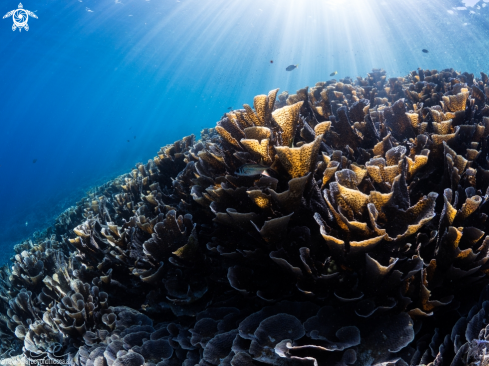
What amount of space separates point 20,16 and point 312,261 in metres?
39.0

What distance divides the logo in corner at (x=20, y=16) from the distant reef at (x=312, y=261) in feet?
117

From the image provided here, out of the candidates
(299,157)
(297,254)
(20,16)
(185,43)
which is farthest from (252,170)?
(185,43)

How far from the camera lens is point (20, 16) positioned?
86.1ft

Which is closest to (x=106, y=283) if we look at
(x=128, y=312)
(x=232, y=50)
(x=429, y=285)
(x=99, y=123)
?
(x=128, y=312)

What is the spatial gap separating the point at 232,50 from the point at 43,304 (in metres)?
70.8

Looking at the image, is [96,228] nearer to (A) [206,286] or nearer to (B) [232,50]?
(A) [206,286]

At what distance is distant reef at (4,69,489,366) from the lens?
144 cm

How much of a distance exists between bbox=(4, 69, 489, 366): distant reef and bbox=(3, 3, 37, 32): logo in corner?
3565cm

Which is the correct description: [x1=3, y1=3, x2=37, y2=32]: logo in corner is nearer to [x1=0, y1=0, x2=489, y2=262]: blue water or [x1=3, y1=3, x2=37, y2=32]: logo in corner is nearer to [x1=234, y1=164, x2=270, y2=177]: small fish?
[x1=0, y1=0, x2=489, y2=262]: blue water

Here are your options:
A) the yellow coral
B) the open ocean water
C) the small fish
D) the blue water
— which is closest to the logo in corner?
the blue water

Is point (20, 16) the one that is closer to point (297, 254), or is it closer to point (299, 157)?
point (299, 157)

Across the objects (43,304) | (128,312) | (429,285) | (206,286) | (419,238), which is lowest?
(43,304)

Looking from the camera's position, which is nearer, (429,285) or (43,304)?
(429,285)

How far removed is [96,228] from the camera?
349 centimetres
